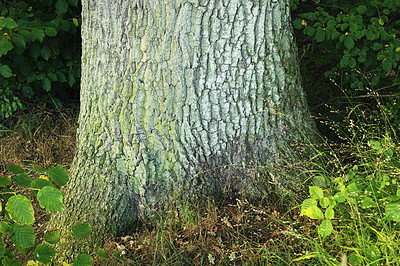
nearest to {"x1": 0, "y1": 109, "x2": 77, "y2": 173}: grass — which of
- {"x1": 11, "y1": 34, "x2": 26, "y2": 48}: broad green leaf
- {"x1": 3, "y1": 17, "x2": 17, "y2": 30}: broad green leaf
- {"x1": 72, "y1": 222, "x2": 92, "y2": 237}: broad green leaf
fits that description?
{"x1": 11, "y1": 34, "x2": 26, "y2": 48}: broad green leaf

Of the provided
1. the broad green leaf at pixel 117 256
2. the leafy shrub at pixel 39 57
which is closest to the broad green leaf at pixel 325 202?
the broad green leaf at pixel 117 256

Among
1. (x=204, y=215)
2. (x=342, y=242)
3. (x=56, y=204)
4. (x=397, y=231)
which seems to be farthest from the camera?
(x=204, y=215)

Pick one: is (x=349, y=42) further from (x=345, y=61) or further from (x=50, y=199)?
(x=50, y=199)

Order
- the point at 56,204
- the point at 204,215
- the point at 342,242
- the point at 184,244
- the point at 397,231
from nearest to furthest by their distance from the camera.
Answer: the point at 56,204 → the point at 397,231 → the point at 342,242 → the point at 184,244 → the point at 204,215

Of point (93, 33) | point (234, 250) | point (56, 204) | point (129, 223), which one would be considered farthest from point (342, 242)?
point (93, 33)

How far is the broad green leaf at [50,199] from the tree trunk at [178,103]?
0.76 meters

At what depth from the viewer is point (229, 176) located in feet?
8.01

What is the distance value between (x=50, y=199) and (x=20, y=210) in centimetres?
12

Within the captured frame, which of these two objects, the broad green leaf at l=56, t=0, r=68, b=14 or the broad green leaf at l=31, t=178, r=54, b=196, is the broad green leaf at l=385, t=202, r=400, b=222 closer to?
the broad green leaf at l=31, t=178, r=54, b=196

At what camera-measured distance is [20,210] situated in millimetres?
1634

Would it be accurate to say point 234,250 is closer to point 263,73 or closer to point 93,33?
point 263,73

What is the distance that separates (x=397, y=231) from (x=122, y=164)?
5.08 ft

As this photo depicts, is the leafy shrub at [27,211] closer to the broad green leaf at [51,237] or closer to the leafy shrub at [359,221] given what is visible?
the broad green leaf at [51,237]

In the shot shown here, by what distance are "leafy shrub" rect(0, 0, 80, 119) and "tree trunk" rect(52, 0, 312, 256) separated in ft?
3.78
